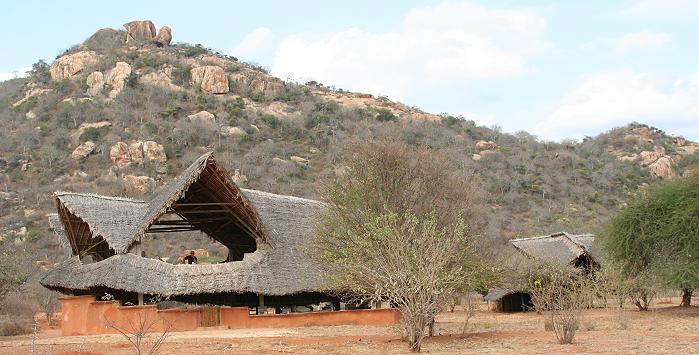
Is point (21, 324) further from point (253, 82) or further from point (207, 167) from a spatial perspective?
point (253, 82)

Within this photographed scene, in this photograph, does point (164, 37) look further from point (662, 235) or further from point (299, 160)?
point (662, 235)

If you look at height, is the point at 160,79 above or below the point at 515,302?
above

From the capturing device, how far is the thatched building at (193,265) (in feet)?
65.4

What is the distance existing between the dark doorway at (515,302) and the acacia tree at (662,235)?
25.0 ft

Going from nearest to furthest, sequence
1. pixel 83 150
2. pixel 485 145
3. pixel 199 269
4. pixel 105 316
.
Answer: pixel 105 316
pixel 199 269
pixel 83 150
pixel 485 145

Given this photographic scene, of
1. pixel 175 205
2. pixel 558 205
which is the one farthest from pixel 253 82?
pixel 175 205

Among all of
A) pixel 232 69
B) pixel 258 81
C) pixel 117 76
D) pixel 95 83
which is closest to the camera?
pixel 95 83

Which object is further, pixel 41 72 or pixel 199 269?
pixel 41 72

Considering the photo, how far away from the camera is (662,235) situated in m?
23.0

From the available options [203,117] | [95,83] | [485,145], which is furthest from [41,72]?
[485,145]

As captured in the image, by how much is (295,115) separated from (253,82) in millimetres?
7283

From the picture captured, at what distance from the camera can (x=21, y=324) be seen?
22.0 metres

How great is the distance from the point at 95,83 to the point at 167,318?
1686 inches

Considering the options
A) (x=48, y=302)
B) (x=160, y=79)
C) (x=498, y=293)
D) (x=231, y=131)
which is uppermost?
(x=160, y=79)
